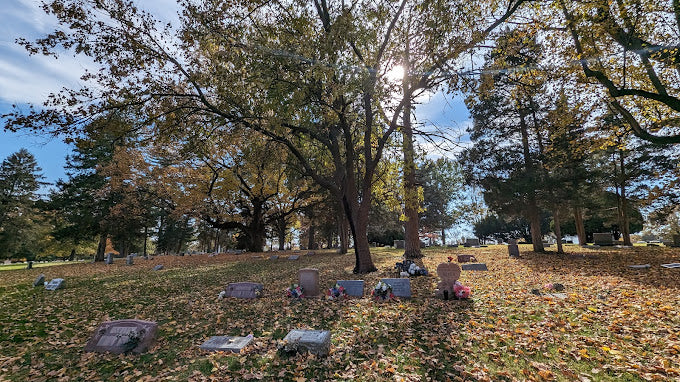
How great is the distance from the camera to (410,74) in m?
10.1

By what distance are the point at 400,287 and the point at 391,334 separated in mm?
2729

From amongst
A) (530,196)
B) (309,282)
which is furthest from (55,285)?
(530,196)

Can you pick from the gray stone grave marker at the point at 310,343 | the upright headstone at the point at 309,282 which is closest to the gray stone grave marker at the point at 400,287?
the upright headstone at the point at 309,282

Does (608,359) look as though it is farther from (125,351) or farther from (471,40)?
(471,40)

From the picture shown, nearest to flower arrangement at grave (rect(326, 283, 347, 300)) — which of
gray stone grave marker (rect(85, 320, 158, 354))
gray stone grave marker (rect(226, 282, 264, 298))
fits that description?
gray stone grave marker (rect(226, 282, 264, 298))

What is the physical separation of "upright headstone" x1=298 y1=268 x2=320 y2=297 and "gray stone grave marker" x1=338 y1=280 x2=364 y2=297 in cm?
71

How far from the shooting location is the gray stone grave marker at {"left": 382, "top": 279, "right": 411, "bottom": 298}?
7906mm

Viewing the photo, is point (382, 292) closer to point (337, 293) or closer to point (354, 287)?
point (354, 287)

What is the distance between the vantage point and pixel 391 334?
5.36 metres

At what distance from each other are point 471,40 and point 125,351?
1133cm

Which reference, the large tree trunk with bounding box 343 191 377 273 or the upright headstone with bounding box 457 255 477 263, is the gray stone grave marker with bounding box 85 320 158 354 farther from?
the upright headstone with bounding box 457 255 477 263

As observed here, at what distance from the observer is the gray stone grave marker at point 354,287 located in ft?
27.0

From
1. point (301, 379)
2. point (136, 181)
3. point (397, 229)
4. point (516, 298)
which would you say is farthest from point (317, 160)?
point (397, 229)

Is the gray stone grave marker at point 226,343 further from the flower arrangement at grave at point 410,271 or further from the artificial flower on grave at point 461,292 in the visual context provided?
the flower arrangement at grave at point 410,271
